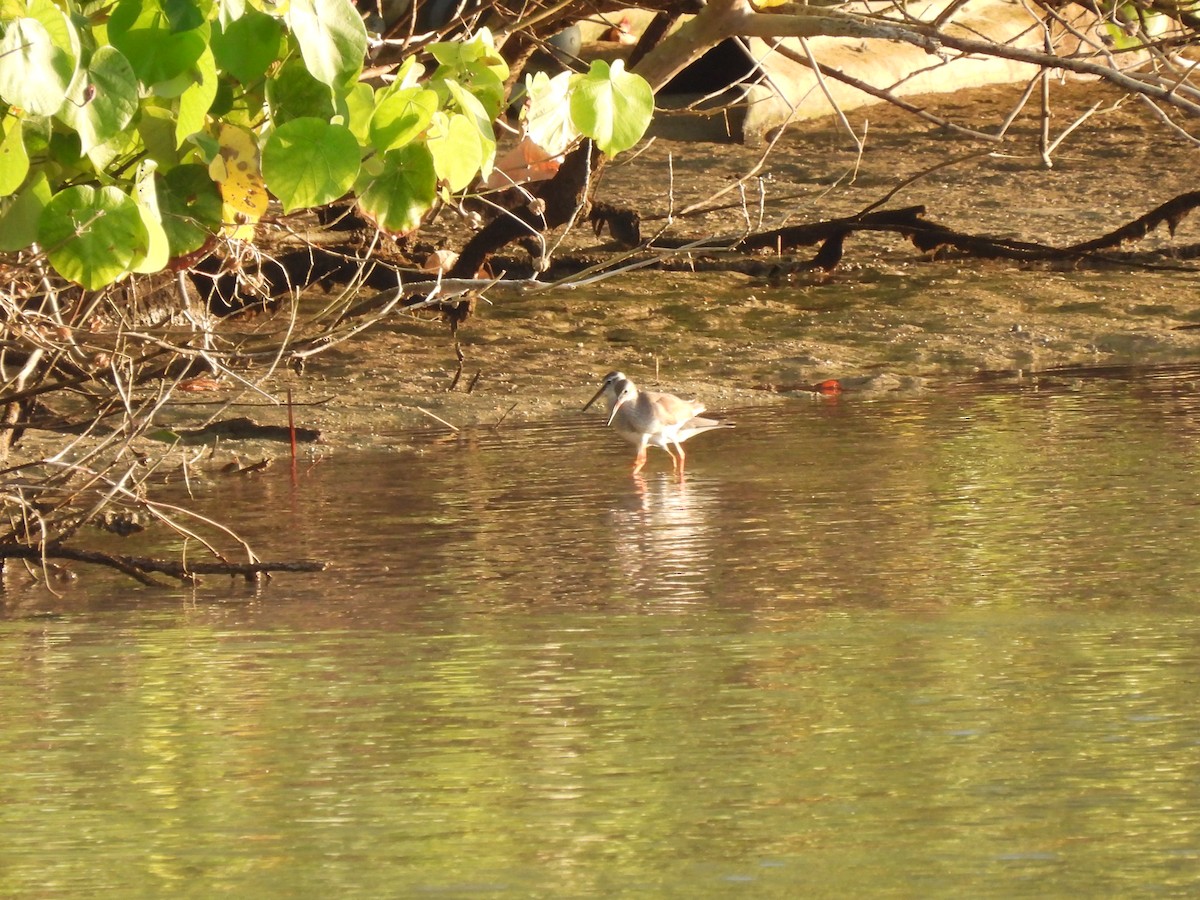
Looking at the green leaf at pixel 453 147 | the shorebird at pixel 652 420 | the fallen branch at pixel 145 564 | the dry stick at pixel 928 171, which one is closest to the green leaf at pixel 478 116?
the green leaf at pixel 453 147

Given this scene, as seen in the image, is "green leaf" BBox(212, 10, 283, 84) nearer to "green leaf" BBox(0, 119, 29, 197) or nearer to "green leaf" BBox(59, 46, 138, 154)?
"green leaf" BBox(59, 46, 138, 154)

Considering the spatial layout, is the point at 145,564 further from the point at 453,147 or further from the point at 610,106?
the point at 610,106

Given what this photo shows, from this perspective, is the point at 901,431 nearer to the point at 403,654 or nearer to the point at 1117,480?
the point at 1117,480

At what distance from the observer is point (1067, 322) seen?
1162 cm

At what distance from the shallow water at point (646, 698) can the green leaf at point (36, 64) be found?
130 cm

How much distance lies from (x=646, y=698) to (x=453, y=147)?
1285 mm

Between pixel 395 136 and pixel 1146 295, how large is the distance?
830 centimetres

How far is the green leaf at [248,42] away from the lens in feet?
15.0

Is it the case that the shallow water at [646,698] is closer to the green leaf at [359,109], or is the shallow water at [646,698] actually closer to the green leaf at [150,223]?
the green leaf at [150,223]

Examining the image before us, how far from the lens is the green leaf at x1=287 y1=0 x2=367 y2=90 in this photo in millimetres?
4367

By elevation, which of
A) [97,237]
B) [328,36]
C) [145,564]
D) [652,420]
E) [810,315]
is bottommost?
[145,564]

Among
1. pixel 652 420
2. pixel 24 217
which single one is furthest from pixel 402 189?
pixel 652 420

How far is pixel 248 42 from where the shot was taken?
15.0 ft

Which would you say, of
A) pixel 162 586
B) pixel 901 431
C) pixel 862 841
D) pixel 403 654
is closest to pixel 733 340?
pixel 901 431
